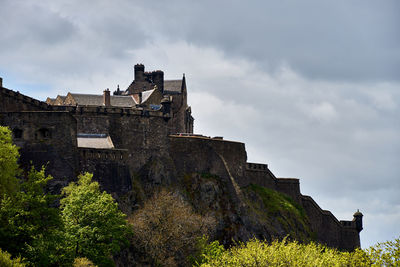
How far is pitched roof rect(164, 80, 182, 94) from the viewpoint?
352 feet

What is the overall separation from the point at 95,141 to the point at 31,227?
25.3 meters

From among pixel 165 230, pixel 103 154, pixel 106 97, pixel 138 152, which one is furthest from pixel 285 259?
pixel 106 97

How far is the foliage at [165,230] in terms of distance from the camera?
65.4 meters

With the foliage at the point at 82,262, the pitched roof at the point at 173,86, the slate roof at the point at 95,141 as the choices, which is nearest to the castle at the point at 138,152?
the slate roof at the point at 95,141

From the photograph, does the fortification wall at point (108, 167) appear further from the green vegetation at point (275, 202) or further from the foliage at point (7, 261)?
the foliage at point (7, 261)

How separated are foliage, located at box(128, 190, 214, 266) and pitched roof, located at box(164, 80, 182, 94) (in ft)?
121

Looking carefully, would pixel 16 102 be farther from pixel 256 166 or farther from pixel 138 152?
pixel 256 166

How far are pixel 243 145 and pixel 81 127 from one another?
21518mm

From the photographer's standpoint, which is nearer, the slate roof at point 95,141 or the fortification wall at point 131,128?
the slate roof at point 95,141

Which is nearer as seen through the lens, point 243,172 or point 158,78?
point 243,172

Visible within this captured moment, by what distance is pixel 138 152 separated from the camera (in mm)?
77062

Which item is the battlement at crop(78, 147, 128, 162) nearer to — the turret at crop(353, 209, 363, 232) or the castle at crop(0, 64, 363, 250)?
the castle at crop(0, 64, 363, 250)

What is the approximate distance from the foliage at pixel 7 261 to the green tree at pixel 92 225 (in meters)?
6.84

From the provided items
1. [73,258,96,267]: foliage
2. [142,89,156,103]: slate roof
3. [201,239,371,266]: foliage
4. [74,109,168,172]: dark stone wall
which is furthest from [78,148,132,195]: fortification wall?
[142,89,156,103]: slate roof
